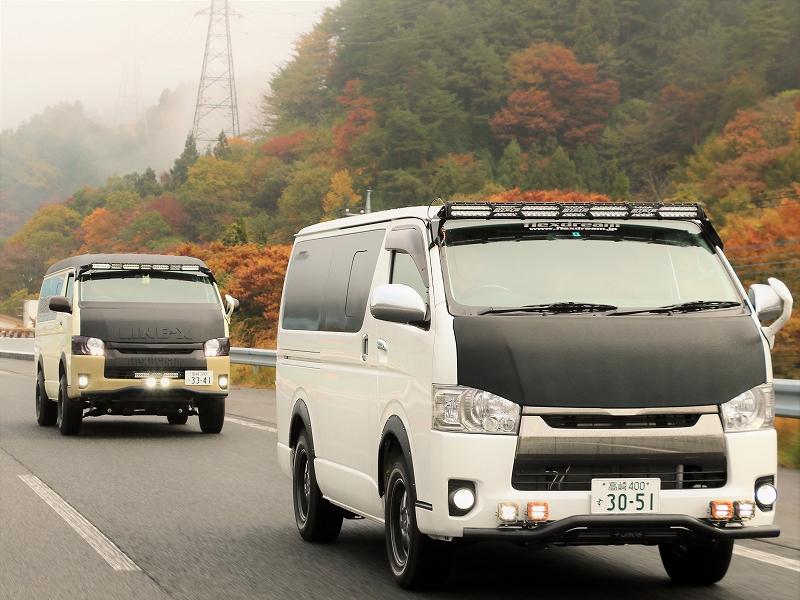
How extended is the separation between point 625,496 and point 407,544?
126 centimetres

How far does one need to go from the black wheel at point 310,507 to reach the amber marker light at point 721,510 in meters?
2.96

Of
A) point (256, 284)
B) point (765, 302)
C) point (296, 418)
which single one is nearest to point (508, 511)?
point (765, 302)

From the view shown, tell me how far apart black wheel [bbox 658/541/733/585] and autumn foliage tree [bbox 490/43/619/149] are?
102397mm

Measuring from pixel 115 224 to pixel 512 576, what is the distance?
146 metres

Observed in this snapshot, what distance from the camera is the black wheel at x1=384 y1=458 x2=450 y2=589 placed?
6.24 m

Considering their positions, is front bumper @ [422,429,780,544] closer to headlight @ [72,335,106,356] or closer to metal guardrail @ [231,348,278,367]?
headlight @ [72,335,106,356]

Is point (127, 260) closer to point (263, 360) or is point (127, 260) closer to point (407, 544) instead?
point (263, 360)

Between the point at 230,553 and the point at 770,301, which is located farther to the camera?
the point at 230,553

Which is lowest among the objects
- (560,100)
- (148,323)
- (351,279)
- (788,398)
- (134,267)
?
(788,398)

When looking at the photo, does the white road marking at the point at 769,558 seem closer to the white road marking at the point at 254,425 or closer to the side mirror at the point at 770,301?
the side mirror at the point at 770,301

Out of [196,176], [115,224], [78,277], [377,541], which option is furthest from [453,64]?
[377,541]

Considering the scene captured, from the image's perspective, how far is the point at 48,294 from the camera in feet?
59.7

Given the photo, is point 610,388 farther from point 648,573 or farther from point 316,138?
point 316,138

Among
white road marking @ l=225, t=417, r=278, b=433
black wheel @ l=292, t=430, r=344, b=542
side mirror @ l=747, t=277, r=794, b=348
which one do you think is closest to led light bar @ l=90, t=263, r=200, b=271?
white road marking @ l=225, t=417, r=278, b=433
